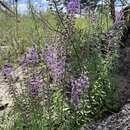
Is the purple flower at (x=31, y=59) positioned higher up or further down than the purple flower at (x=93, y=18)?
further down

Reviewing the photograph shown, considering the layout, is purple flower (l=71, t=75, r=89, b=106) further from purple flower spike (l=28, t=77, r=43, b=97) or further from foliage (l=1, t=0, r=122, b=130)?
purple flower spike (l=28, t=77, r=43, b=97)

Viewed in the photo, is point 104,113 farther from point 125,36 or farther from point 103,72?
point 125,36

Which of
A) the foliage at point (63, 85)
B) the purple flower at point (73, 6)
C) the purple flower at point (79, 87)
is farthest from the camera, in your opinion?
the purple flower at point (73, 6)

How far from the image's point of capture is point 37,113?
5.16 metres

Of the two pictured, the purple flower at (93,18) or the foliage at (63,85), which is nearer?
the foliage at (63,85)

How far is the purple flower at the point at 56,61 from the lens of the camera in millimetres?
5152

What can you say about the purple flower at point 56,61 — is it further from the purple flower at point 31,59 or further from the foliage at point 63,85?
the purple flower at point 31,59

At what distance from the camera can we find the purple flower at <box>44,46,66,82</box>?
16.9ft

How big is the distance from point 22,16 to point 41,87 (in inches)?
269

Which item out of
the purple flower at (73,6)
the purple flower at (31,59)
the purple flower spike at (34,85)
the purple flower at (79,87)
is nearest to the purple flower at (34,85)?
the purple flower spike at (34,85)

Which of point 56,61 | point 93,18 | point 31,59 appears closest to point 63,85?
point 56,61

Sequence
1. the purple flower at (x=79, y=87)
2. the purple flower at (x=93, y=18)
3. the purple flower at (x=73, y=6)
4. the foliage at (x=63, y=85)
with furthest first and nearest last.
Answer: the purple flower at (x=93, y=18)
the purple flower at (x=73, y=6)
the foliage at (x=63, y=85)
the purple flower at (x=79, y=87)

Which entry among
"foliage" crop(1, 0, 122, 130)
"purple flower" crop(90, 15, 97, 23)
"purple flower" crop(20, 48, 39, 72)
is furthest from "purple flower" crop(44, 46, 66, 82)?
"purple flower" crop(90, 15, 97, 23)

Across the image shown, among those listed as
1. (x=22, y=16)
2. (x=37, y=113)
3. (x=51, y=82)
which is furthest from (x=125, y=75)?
(x=22, y=16)
